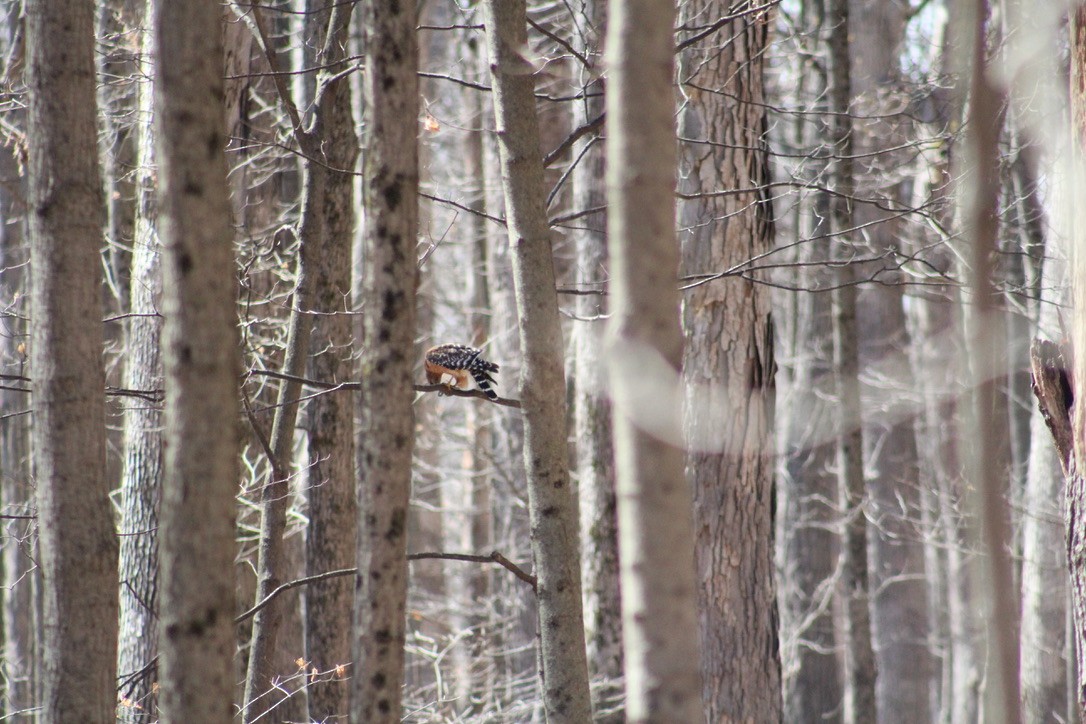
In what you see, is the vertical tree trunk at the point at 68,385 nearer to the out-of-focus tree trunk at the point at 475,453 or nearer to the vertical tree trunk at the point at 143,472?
the vertical tree trunk at the point at 143,472

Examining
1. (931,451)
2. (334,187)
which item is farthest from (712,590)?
(931,451)

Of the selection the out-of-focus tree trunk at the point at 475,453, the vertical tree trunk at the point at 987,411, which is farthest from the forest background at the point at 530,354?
the out-of-focus tree trunk at the point at 475,453

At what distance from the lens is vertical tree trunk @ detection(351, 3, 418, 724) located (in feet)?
10.3

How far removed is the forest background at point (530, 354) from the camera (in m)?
2.67

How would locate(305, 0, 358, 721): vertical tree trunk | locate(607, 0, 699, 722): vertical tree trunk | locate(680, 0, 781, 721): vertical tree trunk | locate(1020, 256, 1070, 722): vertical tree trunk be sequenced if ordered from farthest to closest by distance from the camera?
locate(1020, 256, 1070, 722): vertical tree trunk
locate(305, 0, 358, 721): vertical tree trunk
locate(680, 0, 781, 721): vertical tree trunk
locate(607, 0, 699, 722): vertical tree trunk

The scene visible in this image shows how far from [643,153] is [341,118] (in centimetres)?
399

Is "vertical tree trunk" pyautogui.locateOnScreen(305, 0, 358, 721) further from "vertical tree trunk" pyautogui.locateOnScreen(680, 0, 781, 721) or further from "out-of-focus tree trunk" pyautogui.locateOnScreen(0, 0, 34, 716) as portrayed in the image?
"out-of-focus tree trunk" pyautogui.locateOnScreen(0, 0, 34, 716)

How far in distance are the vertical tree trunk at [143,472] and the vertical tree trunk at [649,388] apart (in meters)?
4.56

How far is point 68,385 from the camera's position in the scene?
386cm

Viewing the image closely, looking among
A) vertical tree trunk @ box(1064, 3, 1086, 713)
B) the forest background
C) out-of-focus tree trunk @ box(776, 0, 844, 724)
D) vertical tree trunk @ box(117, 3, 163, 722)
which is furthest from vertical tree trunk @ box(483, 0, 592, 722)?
out-of-focus tree trunk @ box(776, 0, 844, 724)

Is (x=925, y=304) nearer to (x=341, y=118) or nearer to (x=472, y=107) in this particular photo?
(x=472, y=107)

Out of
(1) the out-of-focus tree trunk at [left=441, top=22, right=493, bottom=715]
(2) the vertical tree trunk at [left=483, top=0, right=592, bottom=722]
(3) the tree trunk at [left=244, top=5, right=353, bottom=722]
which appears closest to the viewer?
(2) the vertical tree trunk at [left=483, top=0, right=592, bottom=722]

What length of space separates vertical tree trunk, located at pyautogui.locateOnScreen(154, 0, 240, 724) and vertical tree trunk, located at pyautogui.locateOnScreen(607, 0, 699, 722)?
3.93ft

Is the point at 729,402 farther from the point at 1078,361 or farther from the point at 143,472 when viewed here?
the point at 143,472
